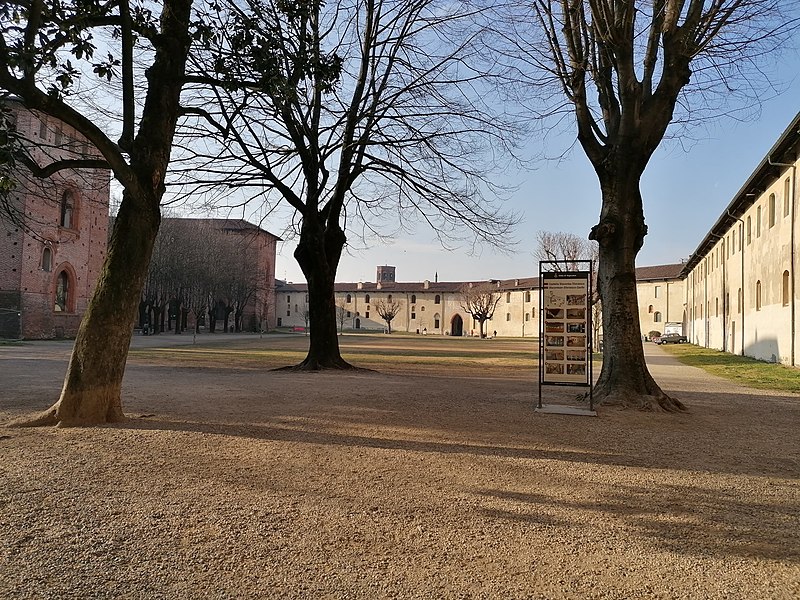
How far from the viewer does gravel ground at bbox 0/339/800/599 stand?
302 centimetres

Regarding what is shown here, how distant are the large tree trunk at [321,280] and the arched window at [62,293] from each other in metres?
26.8

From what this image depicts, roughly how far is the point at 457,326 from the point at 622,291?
80.0m

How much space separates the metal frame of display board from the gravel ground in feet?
3.88

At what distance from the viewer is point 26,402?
870 cm

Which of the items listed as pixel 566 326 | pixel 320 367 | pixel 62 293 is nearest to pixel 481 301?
pixel 62 293

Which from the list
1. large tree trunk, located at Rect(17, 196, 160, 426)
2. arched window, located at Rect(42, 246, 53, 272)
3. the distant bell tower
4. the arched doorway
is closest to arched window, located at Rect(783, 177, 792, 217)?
large tree trunk, located at Rect(17, 196, 160, 426)

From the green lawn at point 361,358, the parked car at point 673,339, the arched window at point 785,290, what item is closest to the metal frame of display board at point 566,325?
the green lawn at point 361,358

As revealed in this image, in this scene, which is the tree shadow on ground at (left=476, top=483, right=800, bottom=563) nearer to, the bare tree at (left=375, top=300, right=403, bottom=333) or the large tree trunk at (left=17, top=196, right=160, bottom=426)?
the large tree trunk at (left=17, top=196, right=160, bottom=426)

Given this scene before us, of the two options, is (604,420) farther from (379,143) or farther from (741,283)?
(741,283)

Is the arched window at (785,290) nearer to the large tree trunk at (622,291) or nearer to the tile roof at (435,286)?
the large tree trunk at (622,291)

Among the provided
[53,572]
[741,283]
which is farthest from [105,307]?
[741,283]

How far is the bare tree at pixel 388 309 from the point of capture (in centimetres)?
8769

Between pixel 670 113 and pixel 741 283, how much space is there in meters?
23.1

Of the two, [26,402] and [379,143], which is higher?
[379,143]
